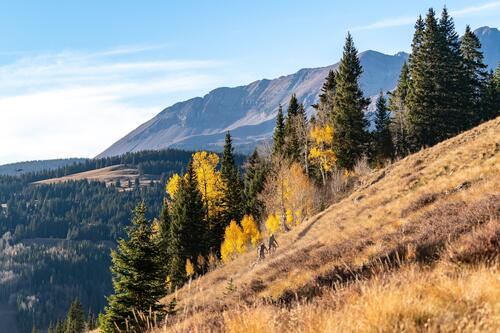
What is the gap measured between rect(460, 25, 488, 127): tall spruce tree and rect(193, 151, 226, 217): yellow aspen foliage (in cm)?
3393

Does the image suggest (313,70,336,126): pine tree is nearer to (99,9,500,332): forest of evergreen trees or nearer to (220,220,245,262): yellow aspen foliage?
(99,9,500,332): forest of evergreen trees

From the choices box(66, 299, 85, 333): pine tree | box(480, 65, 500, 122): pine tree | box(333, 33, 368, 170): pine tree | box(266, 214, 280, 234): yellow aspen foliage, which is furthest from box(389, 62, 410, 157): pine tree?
box(66, 299, 85, 333): pine tree

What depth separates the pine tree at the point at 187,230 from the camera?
55.9 m

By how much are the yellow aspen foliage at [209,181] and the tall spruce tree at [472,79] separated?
1336 inches

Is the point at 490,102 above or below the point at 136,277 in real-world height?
above

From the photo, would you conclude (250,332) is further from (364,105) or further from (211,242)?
(211,242)

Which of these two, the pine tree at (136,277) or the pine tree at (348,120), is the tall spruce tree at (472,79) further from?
the pine tree at (136,277)

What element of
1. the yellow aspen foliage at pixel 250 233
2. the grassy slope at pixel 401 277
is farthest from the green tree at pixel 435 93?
the grassy slope at pixel 401 277

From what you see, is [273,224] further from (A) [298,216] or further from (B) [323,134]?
(B) [323,134]

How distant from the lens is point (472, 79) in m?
55.5

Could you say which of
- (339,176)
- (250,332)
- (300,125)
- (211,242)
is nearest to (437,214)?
(250,332)

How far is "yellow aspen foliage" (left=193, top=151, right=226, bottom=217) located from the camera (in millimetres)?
61750

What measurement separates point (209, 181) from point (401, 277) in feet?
188

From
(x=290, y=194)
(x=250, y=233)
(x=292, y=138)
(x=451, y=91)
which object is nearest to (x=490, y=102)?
(x=451, y=91)
